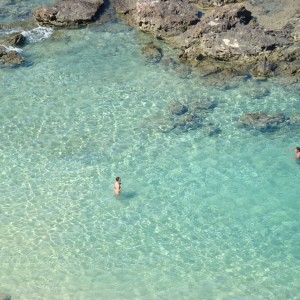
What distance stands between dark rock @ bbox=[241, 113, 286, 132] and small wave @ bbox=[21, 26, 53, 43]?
→ 9.20 metres

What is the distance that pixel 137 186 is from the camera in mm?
18875

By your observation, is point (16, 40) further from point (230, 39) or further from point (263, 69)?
point (263, 69)

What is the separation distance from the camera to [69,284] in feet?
51.9

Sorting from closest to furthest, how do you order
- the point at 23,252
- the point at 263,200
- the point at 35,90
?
the point at 23,252, the point at 263,200, the point at 35,90

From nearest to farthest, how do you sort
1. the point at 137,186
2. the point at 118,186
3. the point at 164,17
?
the point at 118,186 → the point at 137,186 → the point at 164,17

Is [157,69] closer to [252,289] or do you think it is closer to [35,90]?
[35,90]

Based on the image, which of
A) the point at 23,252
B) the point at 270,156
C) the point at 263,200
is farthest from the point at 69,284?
the point at 270,156

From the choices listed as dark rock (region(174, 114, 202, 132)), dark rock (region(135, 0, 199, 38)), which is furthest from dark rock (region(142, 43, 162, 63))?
dark rock (region(174, 114, 202, 132))

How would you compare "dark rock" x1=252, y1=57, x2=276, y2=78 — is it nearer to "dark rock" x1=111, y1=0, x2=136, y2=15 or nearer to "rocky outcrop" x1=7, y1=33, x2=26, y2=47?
"dark rock" x1=111, y1=0, x2=136, y2=15

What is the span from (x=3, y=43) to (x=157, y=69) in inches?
243

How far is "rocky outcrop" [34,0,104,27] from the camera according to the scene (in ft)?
86.4

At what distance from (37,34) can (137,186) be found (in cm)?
996

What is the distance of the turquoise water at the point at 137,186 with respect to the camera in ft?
52.7

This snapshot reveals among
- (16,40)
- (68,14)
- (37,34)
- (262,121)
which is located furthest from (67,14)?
(262,121)
